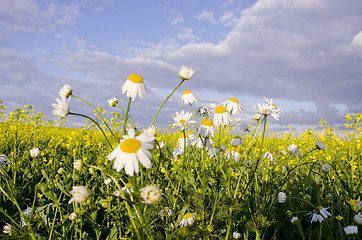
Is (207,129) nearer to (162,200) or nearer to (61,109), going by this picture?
(162,200)

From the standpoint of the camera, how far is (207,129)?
244 cm

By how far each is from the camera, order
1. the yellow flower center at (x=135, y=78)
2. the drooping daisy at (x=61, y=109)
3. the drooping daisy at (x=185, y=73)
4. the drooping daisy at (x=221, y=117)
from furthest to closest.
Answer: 1. the drooping daisy at (x=221, y=117)
2. the drooping daisy at (x=185, y=73)
3. the yellow flower center at (x=135, y=78)
4. the drooping daisy at (x=61, y=109)

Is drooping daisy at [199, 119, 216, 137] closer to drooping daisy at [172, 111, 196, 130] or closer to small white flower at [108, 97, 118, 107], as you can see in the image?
drooping daisy at [172, 111, 196, 130]

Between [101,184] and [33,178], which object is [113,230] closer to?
[101,184]

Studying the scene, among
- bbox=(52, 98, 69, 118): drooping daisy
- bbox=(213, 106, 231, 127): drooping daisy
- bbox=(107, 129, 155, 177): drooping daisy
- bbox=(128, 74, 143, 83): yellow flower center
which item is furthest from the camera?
bbox=(213, 106, 231, 127): drooping daisy

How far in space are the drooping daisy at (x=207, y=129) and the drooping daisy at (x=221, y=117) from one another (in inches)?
3.2

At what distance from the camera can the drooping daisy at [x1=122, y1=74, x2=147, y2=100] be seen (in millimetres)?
1772

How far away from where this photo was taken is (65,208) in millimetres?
2693

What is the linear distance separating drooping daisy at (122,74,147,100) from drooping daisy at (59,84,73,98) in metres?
0.37

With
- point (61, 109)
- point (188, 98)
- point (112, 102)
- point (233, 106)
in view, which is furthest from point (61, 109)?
point (233, 106)

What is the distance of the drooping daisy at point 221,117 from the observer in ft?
7.90

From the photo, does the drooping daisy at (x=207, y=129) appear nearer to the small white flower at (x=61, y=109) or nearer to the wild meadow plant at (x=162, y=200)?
the wild meadow plant at (x=162, y=200)

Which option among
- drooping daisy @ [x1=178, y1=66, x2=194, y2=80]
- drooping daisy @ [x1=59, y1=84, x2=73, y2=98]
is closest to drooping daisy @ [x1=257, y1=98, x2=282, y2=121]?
drooping daisy @ [x1=178, y1=66, x2=194, y2=80]

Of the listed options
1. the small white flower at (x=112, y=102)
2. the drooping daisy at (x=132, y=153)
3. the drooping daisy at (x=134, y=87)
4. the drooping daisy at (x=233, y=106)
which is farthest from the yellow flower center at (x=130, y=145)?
the drooping daisy at (x=233, y=106)
